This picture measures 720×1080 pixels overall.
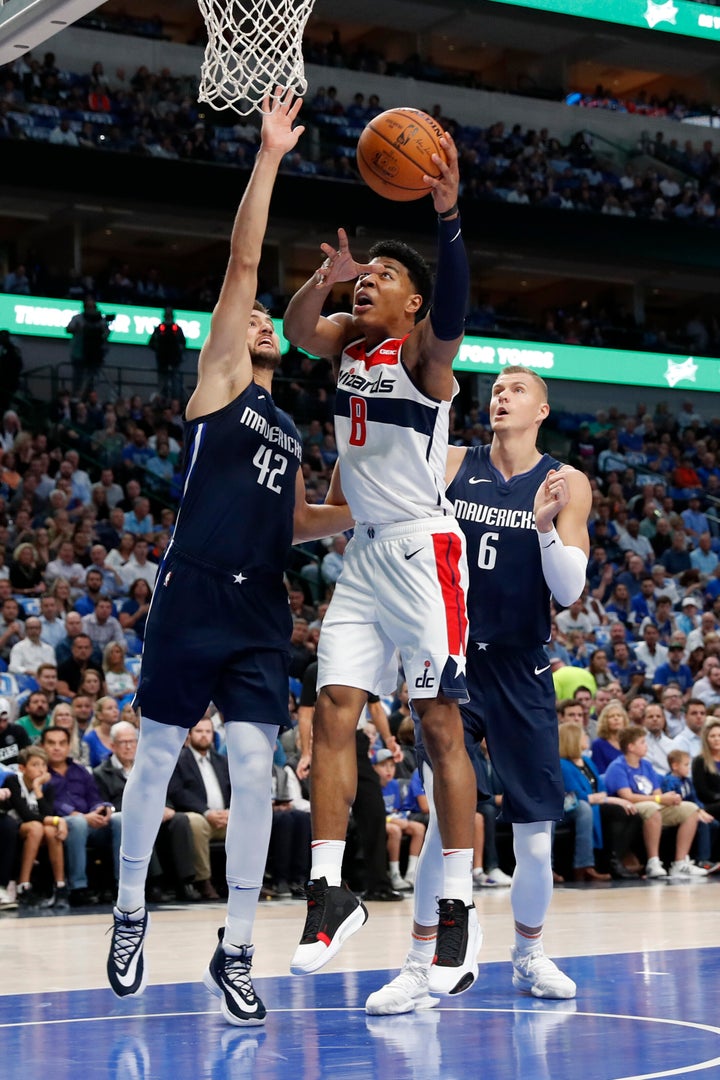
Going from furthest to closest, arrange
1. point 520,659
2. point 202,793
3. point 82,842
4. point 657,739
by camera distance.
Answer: point 657,739 → point 202,793 → point 82,842 → point 520,659

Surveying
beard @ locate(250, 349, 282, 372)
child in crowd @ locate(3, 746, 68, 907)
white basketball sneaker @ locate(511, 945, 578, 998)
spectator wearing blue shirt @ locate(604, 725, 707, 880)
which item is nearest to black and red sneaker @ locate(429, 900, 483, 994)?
white basketball sneaker @ locate(511, 945, 578, 998)

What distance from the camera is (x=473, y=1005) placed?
18.8 feet

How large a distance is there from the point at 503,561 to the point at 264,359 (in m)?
1.30

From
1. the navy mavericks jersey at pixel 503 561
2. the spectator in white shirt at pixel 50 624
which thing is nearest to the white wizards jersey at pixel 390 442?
the navy mavericks jersey at pixel 503 561

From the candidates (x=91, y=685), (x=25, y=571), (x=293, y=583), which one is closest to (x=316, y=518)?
(x=91, y=685)

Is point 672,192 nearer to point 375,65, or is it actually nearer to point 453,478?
point 375,65

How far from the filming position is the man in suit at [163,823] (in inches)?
415

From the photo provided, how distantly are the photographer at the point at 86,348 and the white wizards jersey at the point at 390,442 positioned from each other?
50.4 feet

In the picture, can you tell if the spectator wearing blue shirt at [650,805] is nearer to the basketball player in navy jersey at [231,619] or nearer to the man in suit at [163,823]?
the man in suit at [163,823]

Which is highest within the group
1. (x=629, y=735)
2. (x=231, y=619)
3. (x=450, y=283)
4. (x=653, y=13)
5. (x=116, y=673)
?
(x=653, y=13)

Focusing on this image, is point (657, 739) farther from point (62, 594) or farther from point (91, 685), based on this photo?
point (62, 594)

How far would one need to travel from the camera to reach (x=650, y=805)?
12547mm

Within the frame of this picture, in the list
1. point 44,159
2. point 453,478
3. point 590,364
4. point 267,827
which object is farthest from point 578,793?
point 590,364

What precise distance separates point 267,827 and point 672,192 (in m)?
26.3
